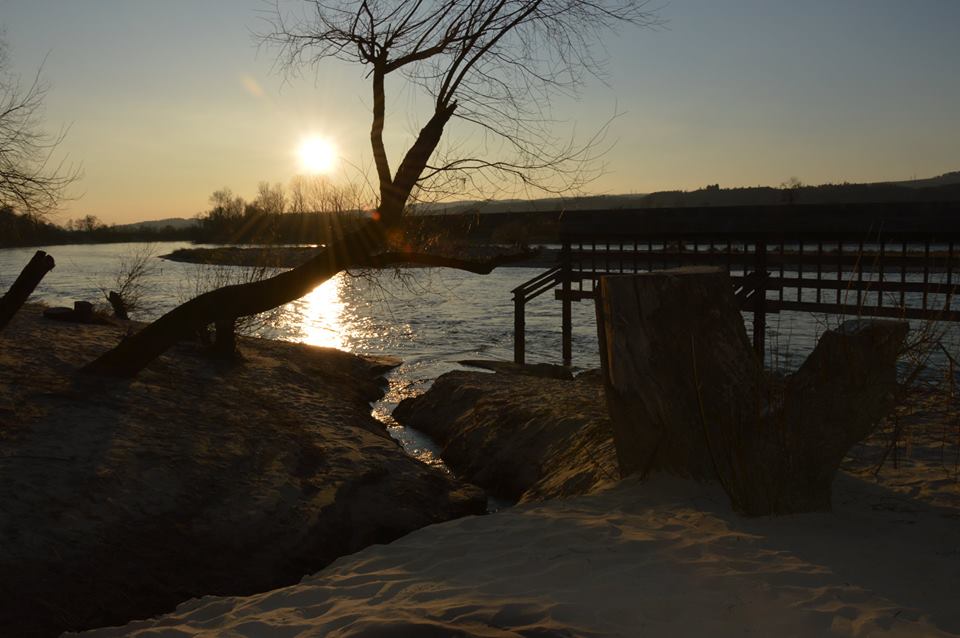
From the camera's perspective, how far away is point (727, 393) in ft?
18.6

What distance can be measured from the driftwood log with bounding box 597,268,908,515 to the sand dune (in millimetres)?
247

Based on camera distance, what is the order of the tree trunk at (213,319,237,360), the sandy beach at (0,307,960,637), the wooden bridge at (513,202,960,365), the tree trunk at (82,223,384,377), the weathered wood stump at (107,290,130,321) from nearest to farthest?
the sandy beach at (0,307,960,637), the tree trunk at (82,223,384,377), the wooden bridge at (513,202,960,365), the tree trunk at (213,319,237,360), the weathered wood stump at (107,290,130,321)

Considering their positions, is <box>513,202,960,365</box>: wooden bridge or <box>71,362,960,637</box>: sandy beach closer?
<box>71,362,960,637</box>: sandy beach

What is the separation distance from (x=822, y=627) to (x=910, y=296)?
27.8 m

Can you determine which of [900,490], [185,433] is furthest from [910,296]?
[185,433]

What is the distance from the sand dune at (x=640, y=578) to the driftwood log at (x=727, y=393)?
25 cm

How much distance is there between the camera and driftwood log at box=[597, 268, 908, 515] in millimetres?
5398

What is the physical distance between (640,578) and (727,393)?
1.74 meters

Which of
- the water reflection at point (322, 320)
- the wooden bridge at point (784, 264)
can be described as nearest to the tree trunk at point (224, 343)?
the water reflection at point (322, 320)

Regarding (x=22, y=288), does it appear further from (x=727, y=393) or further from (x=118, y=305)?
(x=118, y=305)

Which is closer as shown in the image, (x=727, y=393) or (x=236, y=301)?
(x=727, y=393)

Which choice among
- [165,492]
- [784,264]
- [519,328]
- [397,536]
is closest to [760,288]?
[519,328]

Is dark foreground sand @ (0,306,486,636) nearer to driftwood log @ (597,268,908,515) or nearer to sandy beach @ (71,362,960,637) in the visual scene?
sandy beach @ (71,362,960,637)

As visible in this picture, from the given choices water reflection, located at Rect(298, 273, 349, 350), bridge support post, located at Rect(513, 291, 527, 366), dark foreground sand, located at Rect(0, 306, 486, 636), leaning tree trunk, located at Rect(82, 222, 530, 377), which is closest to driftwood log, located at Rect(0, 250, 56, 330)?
dark foreground sand, located at Rect(0, 306, 486, 636)
